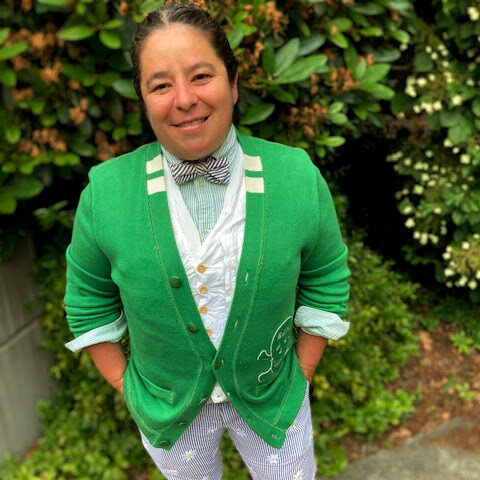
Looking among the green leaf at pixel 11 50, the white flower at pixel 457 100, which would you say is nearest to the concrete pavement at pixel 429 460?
the white flower at pixel 457 100

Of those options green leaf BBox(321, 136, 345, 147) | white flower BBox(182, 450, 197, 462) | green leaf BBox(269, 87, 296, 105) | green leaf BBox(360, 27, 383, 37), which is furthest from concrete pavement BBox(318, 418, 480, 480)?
green leaf BBox(360, 27, 383, 37)

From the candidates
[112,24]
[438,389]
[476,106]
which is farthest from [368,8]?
[438,389]

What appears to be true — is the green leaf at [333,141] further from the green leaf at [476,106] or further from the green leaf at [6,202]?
the green leaf at [6,202]

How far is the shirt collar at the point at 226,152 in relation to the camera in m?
1.32

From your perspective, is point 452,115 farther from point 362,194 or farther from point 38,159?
point 38,159

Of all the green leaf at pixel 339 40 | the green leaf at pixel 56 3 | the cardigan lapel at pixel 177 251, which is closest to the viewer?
the cardigan lapel at pixel 177 251

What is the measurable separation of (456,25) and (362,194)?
1.46m

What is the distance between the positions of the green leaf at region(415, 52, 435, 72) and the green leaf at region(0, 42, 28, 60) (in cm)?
203

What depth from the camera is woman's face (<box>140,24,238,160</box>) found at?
1161mm

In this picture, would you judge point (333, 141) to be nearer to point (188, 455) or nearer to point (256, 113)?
point (256, 113)

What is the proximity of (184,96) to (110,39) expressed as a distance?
0.80m

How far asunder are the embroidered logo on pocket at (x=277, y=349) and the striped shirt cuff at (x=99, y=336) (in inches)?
16.9

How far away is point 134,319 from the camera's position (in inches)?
55.1

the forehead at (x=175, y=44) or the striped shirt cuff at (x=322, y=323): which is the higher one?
the forehead at (x=175, y=44)
